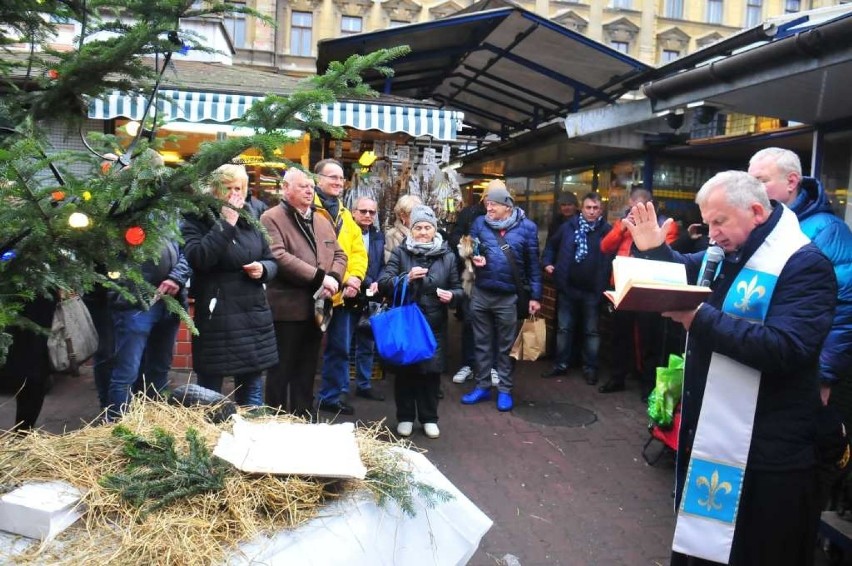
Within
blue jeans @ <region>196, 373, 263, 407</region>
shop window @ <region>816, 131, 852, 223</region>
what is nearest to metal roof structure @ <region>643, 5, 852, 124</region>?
shop window @ <region>816, 131, 852, 223</region>

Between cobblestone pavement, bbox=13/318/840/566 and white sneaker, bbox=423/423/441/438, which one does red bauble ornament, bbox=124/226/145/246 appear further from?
white sneaker, bbox=423/423/441/438

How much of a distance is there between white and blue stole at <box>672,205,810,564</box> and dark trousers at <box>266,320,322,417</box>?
2828mm

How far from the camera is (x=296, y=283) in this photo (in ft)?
15.1

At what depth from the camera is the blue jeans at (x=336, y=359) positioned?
5.92 meters

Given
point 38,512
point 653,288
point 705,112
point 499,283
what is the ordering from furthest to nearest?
point 499,283 < point 705,112 < point 653,288 < point 38,512

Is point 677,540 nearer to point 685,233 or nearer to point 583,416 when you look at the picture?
point 583,416

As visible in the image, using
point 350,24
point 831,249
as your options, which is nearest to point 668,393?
point 831,249

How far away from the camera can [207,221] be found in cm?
414

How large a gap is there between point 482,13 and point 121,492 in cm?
651

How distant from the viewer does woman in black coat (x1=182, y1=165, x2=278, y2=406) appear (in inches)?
158

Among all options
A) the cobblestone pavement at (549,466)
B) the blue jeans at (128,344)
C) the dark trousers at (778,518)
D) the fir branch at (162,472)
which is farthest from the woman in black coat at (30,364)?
the dark trousers at (778,518)

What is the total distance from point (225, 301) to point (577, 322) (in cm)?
466

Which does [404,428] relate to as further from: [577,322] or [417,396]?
[577,322]

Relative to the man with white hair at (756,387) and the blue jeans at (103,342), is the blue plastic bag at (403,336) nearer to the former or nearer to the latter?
the blue jeans at (103,342)
